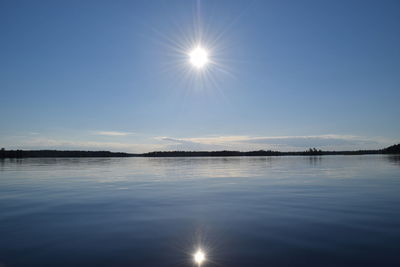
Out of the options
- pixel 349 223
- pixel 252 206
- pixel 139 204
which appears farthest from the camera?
pixel 139 204

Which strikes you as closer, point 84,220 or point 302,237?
point 302,237

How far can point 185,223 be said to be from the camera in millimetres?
11688

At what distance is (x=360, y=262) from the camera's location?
284 inches

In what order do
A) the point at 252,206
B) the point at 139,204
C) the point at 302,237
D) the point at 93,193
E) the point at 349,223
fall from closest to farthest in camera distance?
the point at 302,237, the point at 349,223, the point at 252,206, the point at 139,204, the point at 93,193

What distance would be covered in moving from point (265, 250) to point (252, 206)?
287 inches

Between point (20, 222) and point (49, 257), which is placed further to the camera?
point (20, 222)

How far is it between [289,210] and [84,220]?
35.1 feet

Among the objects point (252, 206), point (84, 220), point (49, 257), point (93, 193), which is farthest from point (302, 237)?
point (93, 193)

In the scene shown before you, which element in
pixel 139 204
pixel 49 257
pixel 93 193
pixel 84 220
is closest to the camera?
pixel 49 257

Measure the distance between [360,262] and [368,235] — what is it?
309 centimetres

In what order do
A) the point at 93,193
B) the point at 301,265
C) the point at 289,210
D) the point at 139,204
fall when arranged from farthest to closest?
1. the point at 93,193
2. the point at 139,204
3. the point at 289,210
4. the point at 301,265

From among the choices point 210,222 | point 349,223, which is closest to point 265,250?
point 210,222

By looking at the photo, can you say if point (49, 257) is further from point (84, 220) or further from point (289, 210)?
point (289, 210)

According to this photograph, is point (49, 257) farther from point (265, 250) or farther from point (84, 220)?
point (265, 250)
